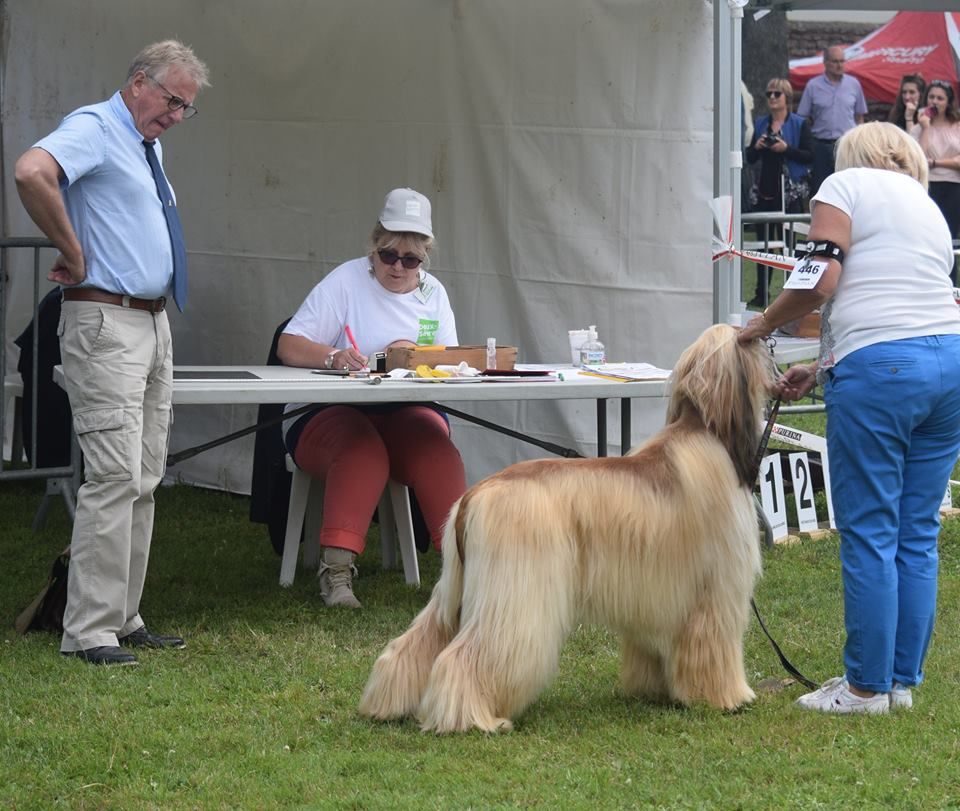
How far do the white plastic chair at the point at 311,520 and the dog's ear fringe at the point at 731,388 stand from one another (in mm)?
1968

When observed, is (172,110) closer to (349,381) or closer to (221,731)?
(349,381)

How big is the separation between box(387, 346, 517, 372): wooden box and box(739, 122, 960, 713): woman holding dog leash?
1.52 m

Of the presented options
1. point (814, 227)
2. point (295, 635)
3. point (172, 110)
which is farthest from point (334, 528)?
point (814, 227)

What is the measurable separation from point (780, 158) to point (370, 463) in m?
9.00

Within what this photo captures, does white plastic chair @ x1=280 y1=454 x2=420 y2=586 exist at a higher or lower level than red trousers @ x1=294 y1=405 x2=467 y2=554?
lower

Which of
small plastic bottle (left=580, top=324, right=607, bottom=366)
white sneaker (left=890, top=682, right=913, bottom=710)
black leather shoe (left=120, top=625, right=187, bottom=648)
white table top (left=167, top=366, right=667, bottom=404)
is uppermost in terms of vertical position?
small plastic bottle (left=580, top=324, right=607, bottom=366)

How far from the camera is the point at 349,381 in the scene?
4.73 m

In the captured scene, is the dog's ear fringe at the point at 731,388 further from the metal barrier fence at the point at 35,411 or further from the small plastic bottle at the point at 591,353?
the metal barrier fence at the point at 35,411

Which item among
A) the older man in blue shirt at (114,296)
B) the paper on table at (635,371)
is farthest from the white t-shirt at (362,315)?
the older man in blue shirt at (114,296)

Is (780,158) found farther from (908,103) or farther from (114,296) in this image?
(114,296)

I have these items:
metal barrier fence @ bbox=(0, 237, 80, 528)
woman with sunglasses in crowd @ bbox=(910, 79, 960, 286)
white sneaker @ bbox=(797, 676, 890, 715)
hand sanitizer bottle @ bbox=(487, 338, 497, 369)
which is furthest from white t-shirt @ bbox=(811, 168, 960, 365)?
woman with sunglasses in crowd @ bbox=(910, 79, 960, 286)

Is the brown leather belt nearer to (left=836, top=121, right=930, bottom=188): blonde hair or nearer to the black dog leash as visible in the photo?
the black dog leash

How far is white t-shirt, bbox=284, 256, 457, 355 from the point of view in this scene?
5488 millimetres

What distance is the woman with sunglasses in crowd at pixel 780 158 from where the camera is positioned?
514 inches
